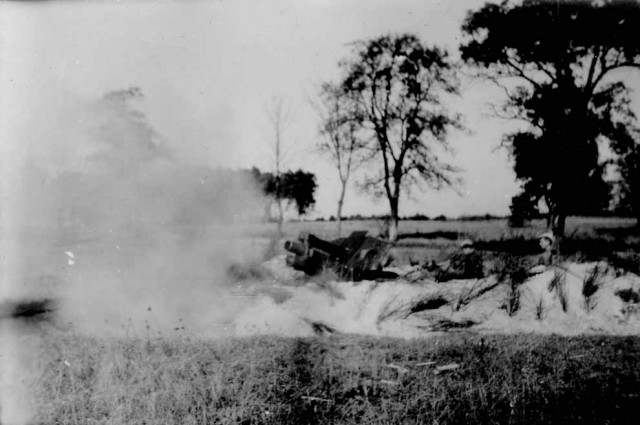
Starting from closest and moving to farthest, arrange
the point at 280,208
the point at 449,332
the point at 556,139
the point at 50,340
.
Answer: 1. the point at 50,340
2. the point at 449,332
3. the point at 556,139
4. the point at 280,208

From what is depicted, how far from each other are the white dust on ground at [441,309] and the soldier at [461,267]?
0.41 metres

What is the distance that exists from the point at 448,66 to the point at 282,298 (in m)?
8.74

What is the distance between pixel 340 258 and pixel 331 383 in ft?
20.2

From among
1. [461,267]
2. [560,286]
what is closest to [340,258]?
[461,267]

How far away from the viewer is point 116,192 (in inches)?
469

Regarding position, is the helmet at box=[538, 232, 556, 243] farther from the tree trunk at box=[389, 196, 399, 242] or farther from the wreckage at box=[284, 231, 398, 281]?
the tree trunk at box=[389, 196, 399, 242]

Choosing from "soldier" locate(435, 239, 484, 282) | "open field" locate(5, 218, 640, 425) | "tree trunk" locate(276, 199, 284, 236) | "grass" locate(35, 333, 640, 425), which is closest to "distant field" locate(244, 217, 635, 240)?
"tree trunk" locate(276, 199, 284, 236)

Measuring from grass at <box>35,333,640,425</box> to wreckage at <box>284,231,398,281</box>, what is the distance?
13.4 ft

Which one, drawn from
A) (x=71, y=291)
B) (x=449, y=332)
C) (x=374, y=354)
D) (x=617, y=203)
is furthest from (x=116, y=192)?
(x=617, y=203)

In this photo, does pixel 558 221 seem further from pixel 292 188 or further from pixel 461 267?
pixel 292 188

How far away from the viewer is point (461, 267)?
40.5 feet

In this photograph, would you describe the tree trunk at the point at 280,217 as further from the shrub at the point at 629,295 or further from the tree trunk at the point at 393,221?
the shrub at the point at 629,295

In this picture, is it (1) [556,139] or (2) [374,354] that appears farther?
(1) [556,139]

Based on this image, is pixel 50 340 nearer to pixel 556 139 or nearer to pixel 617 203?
pixel 556 139
